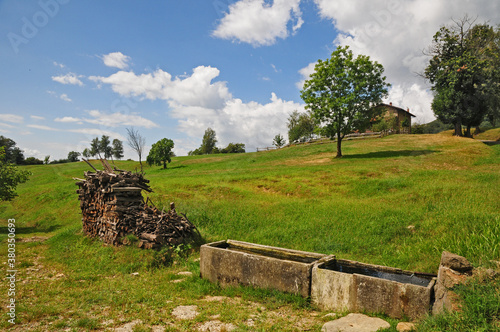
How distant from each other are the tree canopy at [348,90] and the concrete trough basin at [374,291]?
25.5 m

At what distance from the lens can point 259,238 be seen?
11.4m

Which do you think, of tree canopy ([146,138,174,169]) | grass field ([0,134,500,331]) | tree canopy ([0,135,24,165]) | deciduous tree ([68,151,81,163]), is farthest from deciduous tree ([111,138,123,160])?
grass field ([0,134,500,331])

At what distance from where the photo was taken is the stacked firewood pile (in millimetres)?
10273

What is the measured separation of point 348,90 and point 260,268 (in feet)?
92.9

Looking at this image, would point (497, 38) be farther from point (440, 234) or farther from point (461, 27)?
point (440, 234)

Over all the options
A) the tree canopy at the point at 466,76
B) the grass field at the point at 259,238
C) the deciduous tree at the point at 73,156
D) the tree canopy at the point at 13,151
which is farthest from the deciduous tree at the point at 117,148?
the tree canopy at the point at 466,76

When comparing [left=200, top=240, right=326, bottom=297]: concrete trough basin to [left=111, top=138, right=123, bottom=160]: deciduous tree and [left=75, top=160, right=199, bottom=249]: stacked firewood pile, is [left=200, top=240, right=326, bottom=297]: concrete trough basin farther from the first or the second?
[left=111, top=138, right=123, bottom=160]: deciduous tree

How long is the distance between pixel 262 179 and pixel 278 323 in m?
16.7

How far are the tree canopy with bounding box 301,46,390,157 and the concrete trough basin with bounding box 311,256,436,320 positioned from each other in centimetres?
2545

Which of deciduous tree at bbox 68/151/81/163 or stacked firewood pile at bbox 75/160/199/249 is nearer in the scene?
stacked firewood pile at bbox 75/160/199/249

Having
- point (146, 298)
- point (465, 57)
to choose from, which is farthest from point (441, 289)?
point (465, 57)

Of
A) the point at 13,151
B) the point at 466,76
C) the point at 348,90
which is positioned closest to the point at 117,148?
the point at 13,151

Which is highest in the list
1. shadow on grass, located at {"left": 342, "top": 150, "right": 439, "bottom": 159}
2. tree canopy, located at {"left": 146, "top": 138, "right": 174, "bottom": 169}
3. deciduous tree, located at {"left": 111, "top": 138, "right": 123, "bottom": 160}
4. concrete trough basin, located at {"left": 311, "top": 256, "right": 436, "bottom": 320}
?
deciduous tree, located at {"left": 111, "top": 138, "right": 123, "bottom": 160}

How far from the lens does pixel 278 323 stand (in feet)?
17.8
